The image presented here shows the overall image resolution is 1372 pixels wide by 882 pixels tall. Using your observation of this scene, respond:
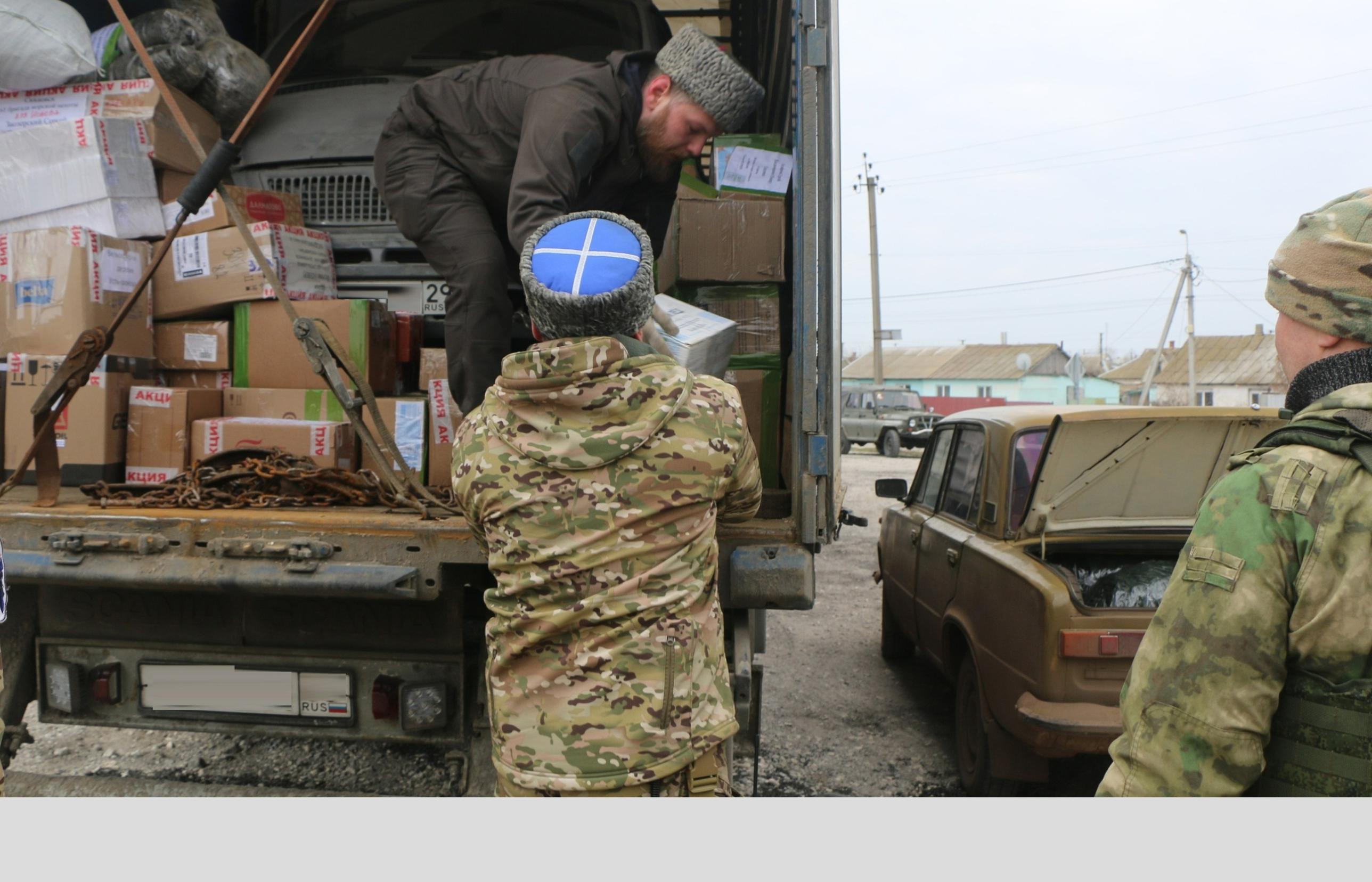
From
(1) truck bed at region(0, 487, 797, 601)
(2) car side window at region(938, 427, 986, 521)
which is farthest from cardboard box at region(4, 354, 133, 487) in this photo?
(2) car side window at region(938, 427, 986, 521)

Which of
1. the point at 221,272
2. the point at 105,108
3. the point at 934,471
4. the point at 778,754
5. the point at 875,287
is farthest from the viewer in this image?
the point at 875,287

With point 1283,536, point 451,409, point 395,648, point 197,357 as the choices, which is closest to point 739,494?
point 1283,536

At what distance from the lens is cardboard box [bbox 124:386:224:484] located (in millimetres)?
3244

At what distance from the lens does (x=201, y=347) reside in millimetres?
3461

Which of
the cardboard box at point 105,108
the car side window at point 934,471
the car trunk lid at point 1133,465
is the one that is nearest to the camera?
the cardboard box at point 105,108

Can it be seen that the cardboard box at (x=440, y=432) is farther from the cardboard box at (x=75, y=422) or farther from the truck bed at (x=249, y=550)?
the cardboard box at (x=75, y=422)

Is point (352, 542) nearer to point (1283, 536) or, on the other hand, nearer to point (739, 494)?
point (739, 494)

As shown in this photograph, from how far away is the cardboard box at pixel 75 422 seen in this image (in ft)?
10.5

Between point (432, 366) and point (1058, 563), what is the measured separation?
8.80 feet

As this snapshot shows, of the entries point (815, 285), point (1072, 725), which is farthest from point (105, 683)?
point (1072, 725)

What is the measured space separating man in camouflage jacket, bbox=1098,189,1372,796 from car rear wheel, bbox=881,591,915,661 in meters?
4.53

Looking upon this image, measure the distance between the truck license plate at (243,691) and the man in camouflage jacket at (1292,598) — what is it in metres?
2.13

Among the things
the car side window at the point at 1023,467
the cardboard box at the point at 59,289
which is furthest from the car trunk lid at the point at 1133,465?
the cardboard box at the point at 59,289

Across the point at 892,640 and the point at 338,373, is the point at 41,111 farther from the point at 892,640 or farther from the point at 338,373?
the point at 892,640
